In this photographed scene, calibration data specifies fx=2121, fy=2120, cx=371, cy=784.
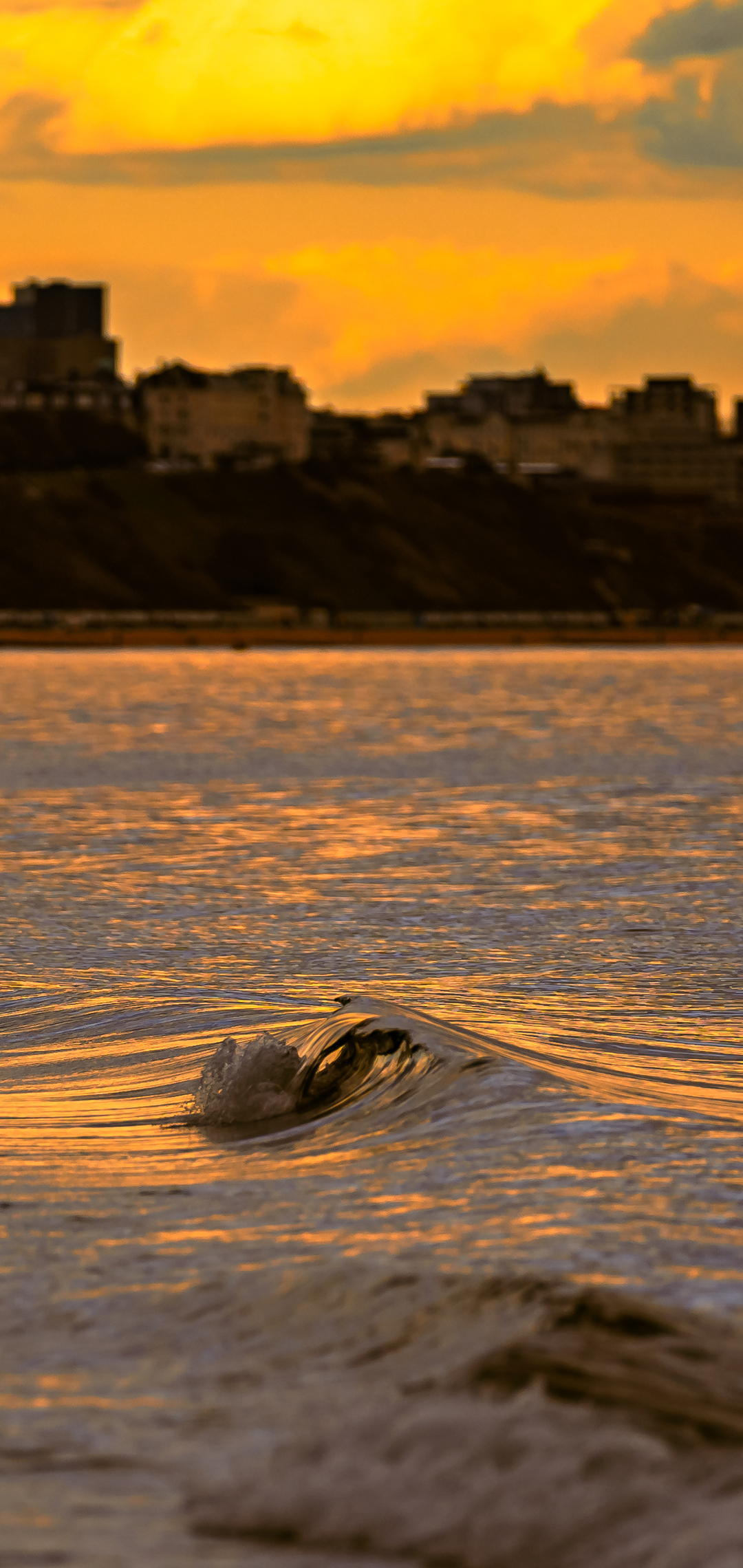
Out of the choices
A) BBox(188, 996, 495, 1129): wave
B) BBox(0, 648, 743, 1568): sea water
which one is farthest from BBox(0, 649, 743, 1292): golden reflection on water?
BBox(188, 996, 495, 1129): wave

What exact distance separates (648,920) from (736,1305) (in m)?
16.0

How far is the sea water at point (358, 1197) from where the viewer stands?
8242mm

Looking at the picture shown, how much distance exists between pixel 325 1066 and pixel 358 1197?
3.86m

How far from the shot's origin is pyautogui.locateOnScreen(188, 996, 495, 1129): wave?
15195 mm

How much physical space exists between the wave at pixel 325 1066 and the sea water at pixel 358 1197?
0.13ft

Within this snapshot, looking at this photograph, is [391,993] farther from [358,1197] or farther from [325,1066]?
[358,1197]

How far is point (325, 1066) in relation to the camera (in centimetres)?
1628

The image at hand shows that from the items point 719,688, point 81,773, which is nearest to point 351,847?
point 81,773

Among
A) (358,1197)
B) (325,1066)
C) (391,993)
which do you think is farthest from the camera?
(391,993)

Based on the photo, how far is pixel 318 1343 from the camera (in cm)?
980

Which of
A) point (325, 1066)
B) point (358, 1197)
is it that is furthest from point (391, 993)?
point (358, 1197)

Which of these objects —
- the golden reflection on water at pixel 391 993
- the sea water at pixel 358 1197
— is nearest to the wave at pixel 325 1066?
the sea water at pixel 358 1197

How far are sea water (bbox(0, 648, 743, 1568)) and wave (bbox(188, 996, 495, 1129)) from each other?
39 mm

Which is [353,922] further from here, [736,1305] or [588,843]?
[736,1305]
